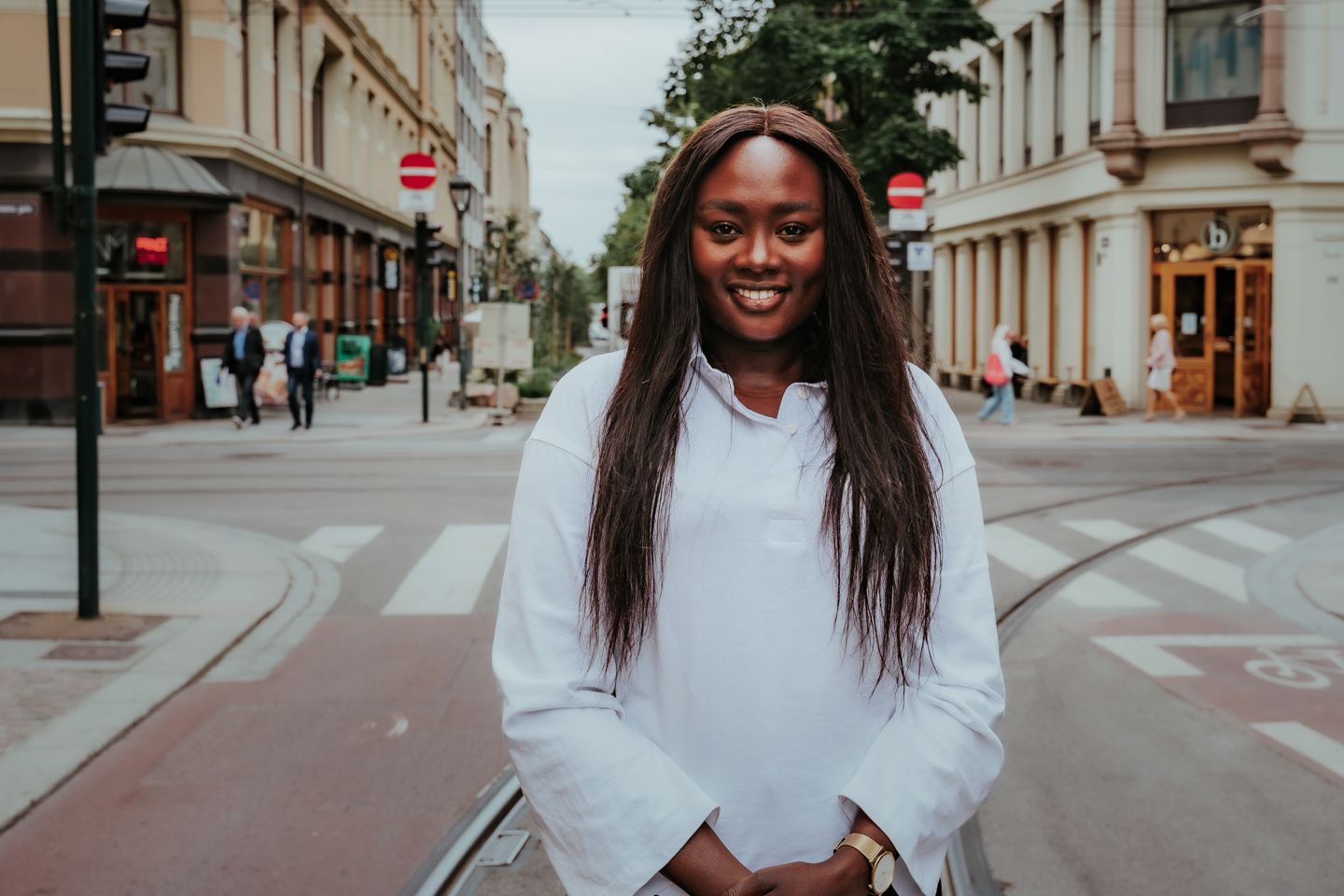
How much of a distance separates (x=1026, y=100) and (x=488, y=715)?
27556 mm

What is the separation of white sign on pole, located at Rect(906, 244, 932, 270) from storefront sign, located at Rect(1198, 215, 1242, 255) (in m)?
5.31

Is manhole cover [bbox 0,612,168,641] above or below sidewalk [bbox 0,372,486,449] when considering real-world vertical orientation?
below

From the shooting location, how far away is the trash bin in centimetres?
3177

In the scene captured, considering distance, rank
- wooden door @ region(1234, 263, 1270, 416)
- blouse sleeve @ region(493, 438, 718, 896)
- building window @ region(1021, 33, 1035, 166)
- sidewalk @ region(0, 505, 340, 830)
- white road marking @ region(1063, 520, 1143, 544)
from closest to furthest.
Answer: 1. blouse sleeve @ region(493, 438, 718, 896)
2. sidewalk @ region(0, 505, 340, 830)
3. white road marking @ region(1063, 520, 1143, 544)
4. wooden door @ region(1234, 263, 1270, 416)
5. building window @ region(1021, 33, 1035, 166)

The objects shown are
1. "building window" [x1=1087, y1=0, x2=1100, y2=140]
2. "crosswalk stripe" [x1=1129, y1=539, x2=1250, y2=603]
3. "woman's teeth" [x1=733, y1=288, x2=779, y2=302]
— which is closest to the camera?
"woman's teeth" [x1=733, y1=288, x2=779, y2=302]

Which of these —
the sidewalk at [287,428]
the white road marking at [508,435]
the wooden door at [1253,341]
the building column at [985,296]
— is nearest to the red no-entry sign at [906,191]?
the wooden door at [1253,341]

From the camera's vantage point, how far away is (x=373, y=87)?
120ft

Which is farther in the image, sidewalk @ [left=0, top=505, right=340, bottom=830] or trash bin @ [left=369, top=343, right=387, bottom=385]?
trash bin @ [left=369, top=343, right=387, bottom=385]

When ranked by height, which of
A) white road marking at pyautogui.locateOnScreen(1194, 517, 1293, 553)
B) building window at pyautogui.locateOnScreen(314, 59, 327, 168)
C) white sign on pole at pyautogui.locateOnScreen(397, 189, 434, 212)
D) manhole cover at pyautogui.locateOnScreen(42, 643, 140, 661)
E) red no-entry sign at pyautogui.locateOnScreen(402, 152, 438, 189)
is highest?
building window at pyautogui.locateOnScreen(314, 59, 327, 168)

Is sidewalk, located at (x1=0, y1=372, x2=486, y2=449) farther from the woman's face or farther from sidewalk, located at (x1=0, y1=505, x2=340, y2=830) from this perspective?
the woman's face

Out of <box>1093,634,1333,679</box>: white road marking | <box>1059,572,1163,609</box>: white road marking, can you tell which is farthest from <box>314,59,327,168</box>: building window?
<box>1093,634,1333,679</box>: white road marking

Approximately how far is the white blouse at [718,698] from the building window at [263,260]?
22.7 metres

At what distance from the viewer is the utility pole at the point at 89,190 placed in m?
6.62

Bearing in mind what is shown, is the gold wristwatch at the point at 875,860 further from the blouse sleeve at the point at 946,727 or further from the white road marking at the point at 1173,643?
the white road marking at the point at 1173,643
